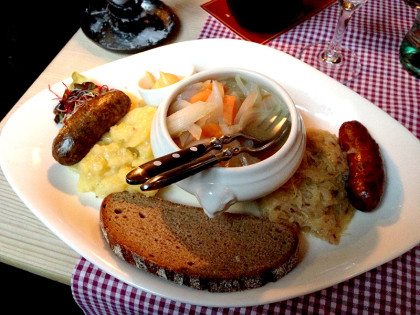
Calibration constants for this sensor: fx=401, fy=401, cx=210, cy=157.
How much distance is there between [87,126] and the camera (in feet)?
4.86

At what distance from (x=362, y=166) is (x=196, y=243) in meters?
0.64

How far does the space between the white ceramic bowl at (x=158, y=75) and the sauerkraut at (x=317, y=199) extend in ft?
1.97

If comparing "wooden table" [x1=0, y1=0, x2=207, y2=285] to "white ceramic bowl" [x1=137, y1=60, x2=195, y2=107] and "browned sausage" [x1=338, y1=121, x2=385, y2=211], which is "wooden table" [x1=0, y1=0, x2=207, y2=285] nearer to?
"white ceramic bowl" [x1=137, y1=60, x2=195, y2=107]

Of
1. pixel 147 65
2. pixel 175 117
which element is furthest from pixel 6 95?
pixel 175 117

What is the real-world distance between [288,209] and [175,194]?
42 centimetres

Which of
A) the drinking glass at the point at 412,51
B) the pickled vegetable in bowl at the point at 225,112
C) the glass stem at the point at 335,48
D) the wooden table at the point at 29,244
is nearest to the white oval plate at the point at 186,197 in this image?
the wooden table at the point at 29,244

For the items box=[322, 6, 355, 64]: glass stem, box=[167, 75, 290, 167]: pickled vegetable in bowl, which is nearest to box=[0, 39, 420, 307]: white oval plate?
box=[167, 75, 290, 167]: pickled vegetable in bowl

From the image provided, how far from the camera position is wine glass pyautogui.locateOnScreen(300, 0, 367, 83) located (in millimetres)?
2072

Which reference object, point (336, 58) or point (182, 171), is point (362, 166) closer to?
point (182, 171)

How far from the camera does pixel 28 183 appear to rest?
1.43 metres

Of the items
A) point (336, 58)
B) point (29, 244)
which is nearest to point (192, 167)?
point (29, 244)

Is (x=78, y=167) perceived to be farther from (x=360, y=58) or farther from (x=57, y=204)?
(x=360, y=58)

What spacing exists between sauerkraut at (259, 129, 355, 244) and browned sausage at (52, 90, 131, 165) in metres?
0.66

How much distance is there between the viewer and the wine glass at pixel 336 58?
2072mm
